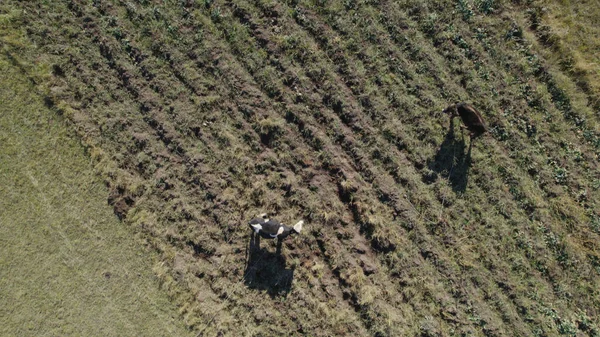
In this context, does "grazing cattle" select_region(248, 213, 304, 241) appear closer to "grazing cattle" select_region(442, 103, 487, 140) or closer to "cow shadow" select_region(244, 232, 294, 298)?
"cow shadow" select_region(244, 232, 294, 298)

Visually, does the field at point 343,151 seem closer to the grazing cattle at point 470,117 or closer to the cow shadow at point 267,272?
the cow shadow at point 267,272

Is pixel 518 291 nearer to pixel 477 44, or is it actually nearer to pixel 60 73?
pixel 477 44

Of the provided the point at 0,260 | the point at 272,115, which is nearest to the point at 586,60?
the point at 272,115

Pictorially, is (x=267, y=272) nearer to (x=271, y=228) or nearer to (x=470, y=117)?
(x=271, y=228)

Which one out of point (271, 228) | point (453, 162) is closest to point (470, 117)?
point (453, 162)

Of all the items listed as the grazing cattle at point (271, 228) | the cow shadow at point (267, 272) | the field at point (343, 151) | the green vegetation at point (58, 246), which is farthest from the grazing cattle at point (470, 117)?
the green vegetation at point (58, 246)

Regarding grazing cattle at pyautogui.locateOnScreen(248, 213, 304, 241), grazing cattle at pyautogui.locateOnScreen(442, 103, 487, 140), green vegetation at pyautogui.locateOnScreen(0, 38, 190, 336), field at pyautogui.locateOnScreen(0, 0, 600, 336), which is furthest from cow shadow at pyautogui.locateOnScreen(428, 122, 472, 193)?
green vegetation at pyautogui.locateOnScreen(0, 38, 190, 336)
